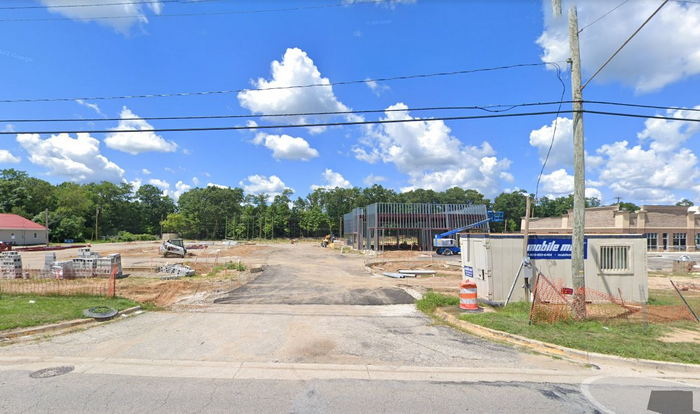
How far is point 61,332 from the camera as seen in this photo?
28.6ft

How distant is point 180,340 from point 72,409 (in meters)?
A: 3.61

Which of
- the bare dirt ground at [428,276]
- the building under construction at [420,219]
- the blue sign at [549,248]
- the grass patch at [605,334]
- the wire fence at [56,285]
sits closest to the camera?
the grass patch at [605,334]

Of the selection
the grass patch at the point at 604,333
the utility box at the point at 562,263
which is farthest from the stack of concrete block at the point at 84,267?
the utility box at the point at 562,263

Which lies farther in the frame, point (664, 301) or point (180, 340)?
point (664, 301)

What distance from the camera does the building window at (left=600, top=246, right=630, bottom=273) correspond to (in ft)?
42.3

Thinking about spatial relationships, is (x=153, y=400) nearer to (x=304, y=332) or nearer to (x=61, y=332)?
(x=304, y=332)

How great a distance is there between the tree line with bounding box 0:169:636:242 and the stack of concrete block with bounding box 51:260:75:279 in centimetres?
6148

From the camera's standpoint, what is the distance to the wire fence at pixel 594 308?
9.73 m

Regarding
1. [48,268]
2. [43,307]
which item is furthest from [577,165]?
[48,268]

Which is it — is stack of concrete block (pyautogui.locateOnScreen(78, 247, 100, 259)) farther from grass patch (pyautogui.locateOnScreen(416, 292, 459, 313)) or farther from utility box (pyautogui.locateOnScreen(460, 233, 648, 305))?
utility box (pyautogui.locateOnScreen(460, 233, 648, 305))

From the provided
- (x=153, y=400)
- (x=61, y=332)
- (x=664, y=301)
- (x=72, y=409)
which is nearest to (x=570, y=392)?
(x=153, y=400)

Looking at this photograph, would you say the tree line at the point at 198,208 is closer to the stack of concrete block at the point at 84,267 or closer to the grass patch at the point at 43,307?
the stack of concrete block at the point at 84,267

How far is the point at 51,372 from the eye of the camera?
6.00 meters

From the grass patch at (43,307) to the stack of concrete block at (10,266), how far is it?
876 centimetres
